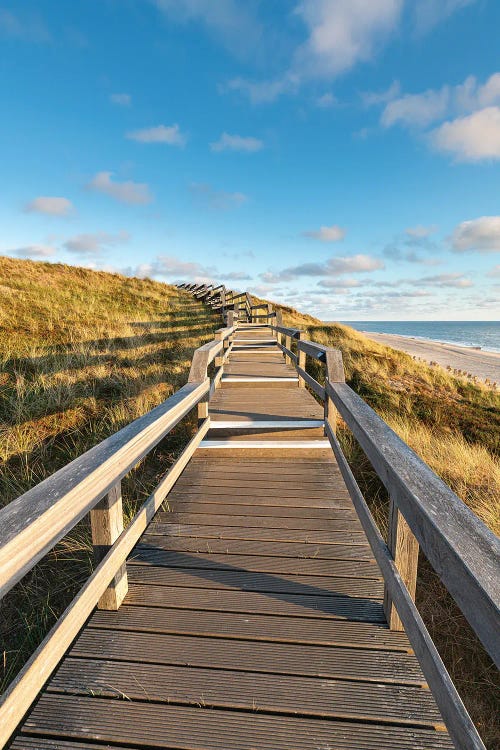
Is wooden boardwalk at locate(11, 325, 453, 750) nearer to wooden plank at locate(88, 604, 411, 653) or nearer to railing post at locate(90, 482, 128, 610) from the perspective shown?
wooden plank at locate(88, 604, 411, 653)

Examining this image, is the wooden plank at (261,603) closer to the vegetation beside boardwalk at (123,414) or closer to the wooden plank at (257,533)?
the wooden plank at (257,533)

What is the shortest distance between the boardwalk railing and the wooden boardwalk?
30 centimetres

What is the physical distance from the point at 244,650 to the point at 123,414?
470 centimetres

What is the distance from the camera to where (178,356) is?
983 cm

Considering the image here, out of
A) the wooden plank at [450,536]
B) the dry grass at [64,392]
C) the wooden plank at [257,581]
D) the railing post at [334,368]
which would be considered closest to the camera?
the wooden plank at [450,536]

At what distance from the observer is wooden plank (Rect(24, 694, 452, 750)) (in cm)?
141

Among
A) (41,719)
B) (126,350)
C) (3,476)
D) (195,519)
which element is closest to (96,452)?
(41,719)

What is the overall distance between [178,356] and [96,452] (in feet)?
27.1

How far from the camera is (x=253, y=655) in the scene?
1.77 metres

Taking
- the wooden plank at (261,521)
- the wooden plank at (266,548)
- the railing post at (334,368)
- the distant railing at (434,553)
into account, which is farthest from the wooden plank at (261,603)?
the railing post at (334,368)

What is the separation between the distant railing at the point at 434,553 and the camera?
92 centimetres

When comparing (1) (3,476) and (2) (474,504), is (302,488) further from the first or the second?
(1) (3,476)

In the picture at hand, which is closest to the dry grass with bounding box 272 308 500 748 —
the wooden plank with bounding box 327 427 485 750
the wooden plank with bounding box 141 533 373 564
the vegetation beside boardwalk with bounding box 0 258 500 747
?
the vegetation beside boardwalk with bounding box 0 258 500 747

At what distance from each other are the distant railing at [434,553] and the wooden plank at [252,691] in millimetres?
304
